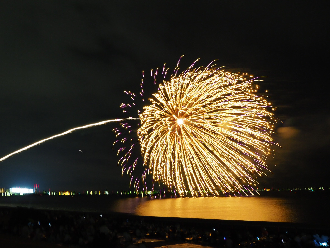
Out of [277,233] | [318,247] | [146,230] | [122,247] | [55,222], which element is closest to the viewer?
[122,247]

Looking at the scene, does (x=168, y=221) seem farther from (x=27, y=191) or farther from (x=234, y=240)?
(x=27, y=191)

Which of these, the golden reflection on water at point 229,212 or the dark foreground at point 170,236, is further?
the golden reflection on water at point 229,212

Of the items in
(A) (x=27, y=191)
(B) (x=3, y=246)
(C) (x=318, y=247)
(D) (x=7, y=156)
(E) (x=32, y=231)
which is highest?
(A) (x=27, y=191)

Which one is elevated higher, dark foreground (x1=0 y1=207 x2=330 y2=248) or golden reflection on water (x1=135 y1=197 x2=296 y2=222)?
golden reflection on water (x1=135 y1=197 x2=296 y2=222)

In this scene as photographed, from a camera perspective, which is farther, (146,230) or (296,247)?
(146,230)

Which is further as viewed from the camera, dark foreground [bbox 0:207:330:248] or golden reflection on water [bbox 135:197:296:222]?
golden reflection on water [bbox 135:197:296:222]

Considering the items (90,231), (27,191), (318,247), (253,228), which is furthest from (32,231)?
(27,191)

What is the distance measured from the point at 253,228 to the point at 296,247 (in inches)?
139

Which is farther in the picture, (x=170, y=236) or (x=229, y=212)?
(x=229, y=212)

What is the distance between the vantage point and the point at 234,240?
1410 centimetres

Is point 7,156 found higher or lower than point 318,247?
higher

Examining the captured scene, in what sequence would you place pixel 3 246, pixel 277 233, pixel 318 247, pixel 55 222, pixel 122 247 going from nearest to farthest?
pixel 3 246 < pixel 122 247 < pixel 318 247 < pixel 277 233 < pixel 55 222

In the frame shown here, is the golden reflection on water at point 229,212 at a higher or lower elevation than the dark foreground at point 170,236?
higher

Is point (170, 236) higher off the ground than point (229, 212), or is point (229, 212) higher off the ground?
point (229, 212)
